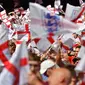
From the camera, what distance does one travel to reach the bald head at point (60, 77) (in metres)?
5.20

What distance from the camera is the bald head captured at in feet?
17.1

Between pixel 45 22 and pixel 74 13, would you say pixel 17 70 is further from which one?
pixel 74 13

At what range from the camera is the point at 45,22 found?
20.0ft

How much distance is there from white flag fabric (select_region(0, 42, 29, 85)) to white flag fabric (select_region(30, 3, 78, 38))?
63 centimetres

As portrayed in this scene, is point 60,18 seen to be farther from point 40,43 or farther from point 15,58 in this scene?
point 40,43

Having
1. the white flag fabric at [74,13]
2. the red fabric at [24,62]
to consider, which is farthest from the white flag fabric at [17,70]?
the white flag fabric at [74,13]

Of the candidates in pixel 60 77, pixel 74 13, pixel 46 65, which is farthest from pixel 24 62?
pixel 74 13

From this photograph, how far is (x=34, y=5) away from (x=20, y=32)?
5579 millimetres

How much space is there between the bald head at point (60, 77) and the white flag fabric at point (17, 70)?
0.28 meters

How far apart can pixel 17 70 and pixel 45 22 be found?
36.8 inches

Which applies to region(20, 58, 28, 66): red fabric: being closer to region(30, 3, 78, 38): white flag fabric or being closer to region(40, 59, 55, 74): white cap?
region(30, 3, 78, 38): white flag fabric

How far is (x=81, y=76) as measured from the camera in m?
5.38

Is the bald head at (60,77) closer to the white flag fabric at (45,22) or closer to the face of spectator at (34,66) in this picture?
the face of spectator at (34,66)

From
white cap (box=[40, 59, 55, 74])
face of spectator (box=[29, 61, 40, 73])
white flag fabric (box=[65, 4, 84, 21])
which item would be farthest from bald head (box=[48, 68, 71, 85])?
white flag fabric (box=[65, 4, 84, 21])
